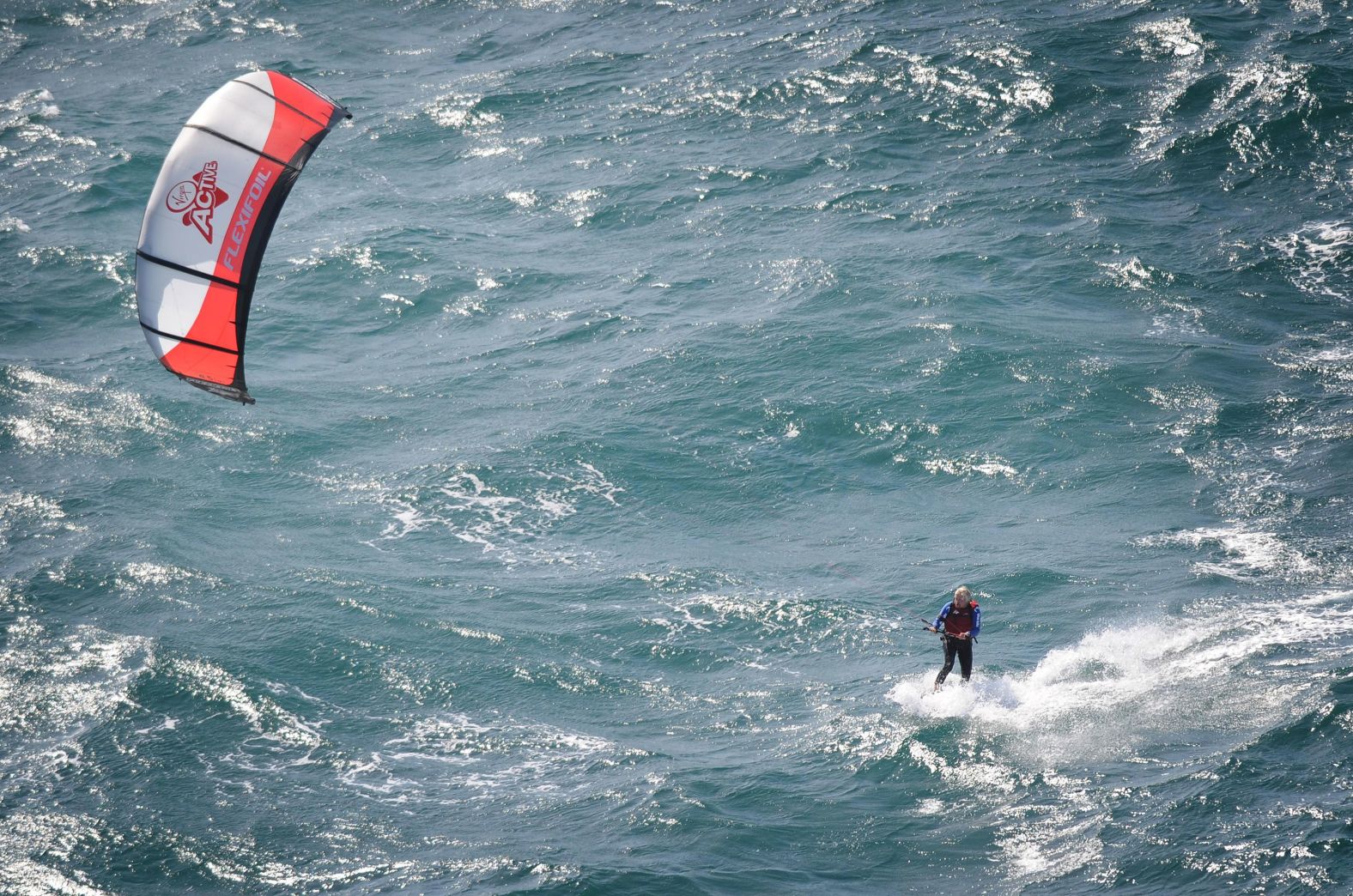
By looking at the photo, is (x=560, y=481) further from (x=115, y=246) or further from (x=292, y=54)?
(x=292, y=54)

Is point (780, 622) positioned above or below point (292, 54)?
below

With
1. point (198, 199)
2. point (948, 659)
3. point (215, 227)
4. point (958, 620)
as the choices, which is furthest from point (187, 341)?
point (948, 659)

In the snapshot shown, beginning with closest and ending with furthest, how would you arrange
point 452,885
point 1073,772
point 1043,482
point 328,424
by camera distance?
point 452,885 → point 1073,772 → point 1043,482 → point 328,424

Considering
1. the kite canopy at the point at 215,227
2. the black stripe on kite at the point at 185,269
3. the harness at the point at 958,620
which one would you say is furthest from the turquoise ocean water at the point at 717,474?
the black stripe on kite at the point at 185,269

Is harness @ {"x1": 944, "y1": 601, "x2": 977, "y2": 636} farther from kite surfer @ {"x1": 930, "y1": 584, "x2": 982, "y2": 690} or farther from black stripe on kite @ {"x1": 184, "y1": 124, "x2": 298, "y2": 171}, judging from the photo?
black stripe on kite @ {"x1": 184, "y1": 124, "x2": 298, "y2": 171}

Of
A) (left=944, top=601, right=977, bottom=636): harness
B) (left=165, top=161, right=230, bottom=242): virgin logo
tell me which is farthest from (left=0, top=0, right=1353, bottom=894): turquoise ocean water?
(left=165, top=161, right=230, bottom=242): virgin logo

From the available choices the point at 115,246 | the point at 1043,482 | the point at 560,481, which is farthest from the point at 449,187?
the point at 1043,482

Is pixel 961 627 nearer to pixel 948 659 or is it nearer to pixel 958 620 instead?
pixel 958 620

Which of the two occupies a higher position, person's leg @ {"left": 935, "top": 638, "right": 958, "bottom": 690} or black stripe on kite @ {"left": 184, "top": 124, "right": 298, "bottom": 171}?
black stripe on kite @ {"left": 184, "top": 124, "right": 298, "bottom": 171}
